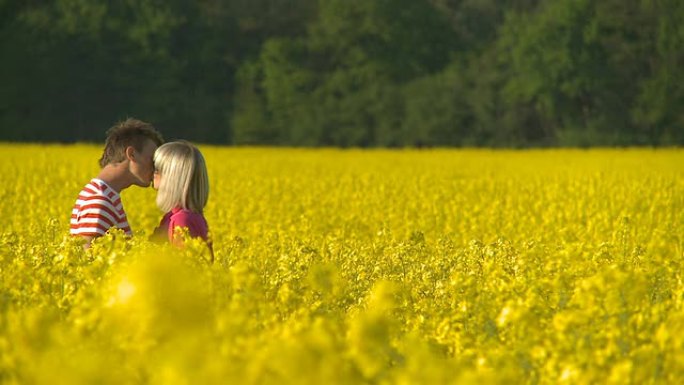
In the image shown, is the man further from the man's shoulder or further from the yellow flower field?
the yellow flower field

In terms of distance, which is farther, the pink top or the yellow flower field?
the pink top

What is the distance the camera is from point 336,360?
10.2ft

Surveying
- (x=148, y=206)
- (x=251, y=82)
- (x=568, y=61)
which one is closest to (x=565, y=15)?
(x=568, y=61)

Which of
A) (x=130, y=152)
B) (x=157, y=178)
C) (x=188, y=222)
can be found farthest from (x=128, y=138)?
(x=188, y=222)

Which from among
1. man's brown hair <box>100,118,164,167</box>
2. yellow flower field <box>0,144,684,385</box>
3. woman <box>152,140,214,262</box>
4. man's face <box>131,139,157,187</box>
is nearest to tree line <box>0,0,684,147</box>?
man's brown hair <box>100,118,164,167</box>

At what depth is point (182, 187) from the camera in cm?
590

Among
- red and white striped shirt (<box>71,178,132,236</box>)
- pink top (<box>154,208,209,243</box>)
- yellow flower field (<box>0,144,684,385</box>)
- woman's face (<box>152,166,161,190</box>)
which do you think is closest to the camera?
yellow flower field (<box>0,144,684,385</box>)

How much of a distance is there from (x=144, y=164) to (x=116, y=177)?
160 millimetres

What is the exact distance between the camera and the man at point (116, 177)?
20.8 feet

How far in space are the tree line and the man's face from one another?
43.8 metres

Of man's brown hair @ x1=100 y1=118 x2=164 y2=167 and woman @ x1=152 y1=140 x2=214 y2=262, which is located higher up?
man's brown hair @ x1=100 y1=118 x2=164 y2=167

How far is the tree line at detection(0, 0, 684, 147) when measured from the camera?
53.5 m

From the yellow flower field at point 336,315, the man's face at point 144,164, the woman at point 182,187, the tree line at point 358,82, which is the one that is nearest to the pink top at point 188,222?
the woman at point 182,187

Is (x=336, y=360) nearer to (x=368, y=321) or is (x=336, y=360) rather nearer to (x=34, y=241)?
(x=368, y=321)
